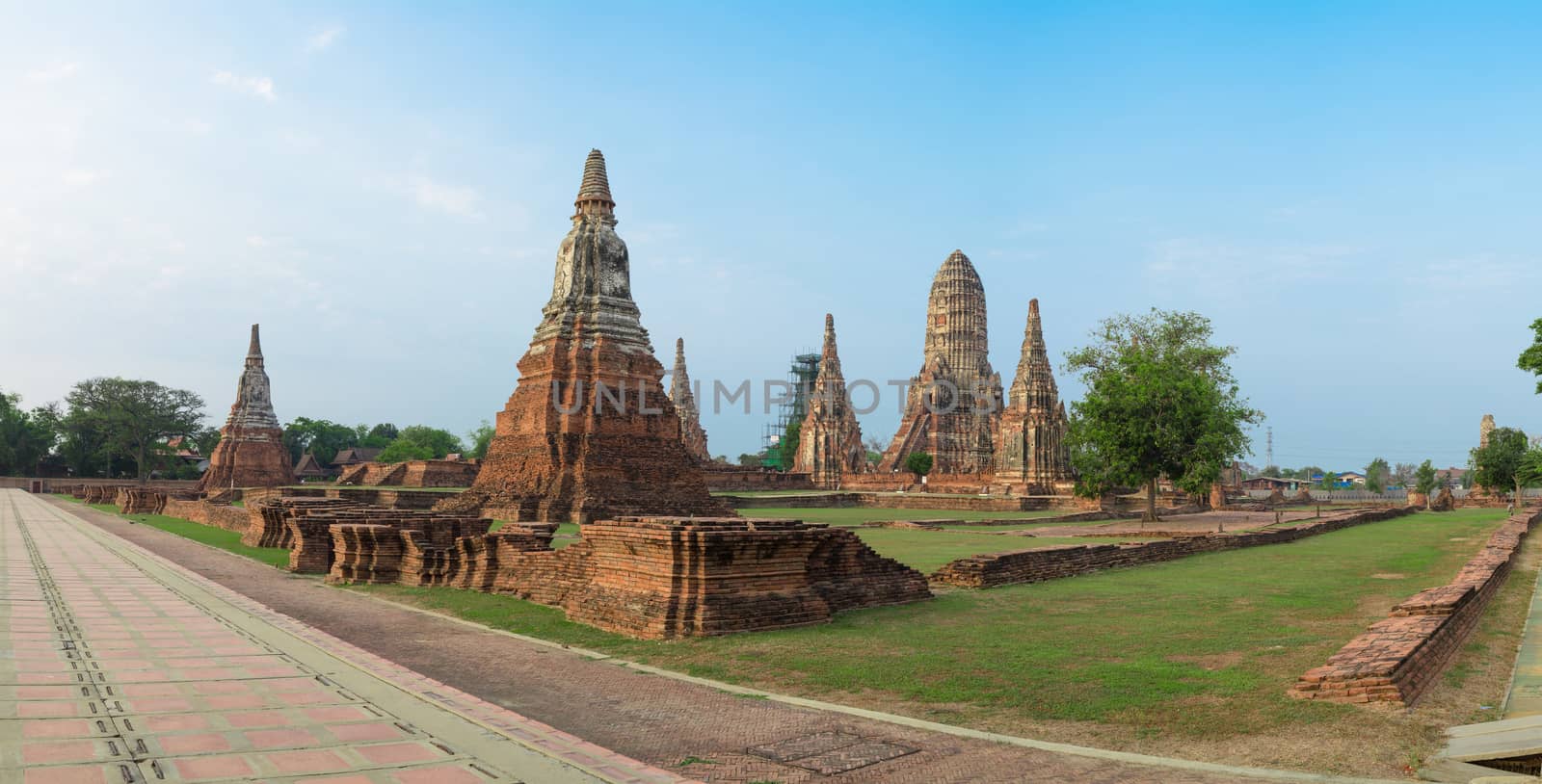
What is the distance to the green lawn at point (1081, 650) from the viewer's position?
5.30 metres

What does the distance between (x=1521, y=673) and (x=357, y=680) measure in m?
7.69

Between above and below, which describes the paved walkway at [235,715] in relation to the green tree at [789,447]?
below

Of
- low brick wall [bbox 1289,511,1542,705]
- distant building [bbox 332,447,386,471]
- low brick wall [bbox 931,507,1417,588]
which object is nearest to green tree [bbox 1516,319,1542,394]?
low brick wall [bbox 931,507,1417,588]

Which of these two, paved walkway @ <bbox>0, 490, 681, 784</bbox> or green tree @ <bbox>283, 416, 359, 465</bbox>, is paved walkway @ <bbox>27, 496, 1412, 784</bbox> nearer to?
paved walkway @ <bbox>0, 490, 681, 784</bbox>

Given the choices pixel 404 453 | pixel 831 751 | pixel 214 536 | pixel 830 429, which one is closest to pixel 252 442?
pixel 404 453

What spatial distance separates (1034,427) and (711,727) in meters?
41.1

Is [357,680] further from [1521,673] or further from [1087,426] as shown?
[1087,426]

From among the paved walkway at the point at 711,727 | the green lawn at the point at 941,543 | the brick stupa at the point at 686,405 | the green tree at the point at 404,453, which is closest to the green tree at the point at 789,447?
the brick stupa at the point at 686,405

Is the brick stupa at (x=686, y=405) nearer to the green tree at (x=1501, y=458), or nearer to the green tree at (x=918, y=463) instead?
the green tree at (x=918, y=463)

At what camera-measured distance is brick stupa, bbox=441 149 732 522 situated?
25.2m

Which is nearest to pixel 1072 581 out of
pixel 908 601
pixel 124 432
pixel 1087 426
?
pixel 908 601

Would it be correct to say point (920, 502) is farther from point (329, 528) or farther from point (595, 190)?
point (329, 528)

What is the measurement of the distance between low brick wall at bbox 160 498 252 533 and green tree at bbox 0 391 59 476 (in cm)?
3790

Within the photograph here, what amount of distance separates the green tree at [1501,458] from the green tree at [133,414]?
71166 mm
